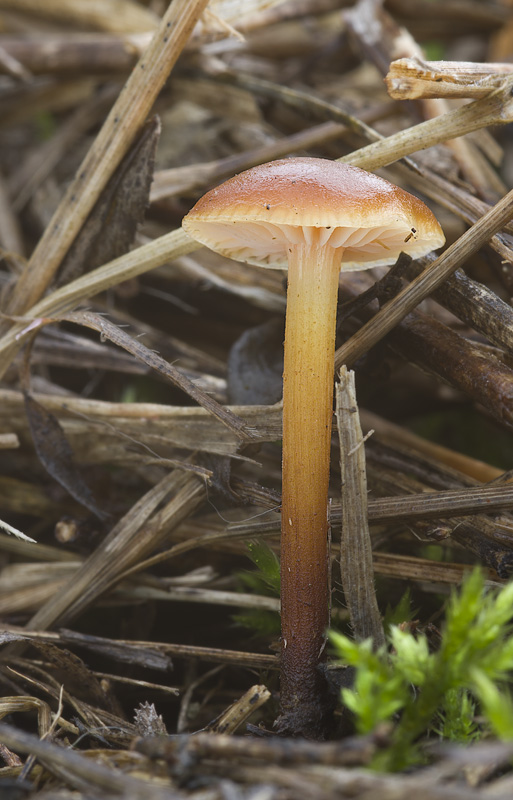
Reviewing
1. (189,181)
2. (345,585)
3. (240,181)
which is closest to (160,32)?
(189,181)

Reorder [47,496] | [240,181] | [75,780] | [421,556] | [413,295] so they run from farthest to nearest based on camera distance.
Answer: [47,496], [421,556], [413,295], [240,181], [75,780]

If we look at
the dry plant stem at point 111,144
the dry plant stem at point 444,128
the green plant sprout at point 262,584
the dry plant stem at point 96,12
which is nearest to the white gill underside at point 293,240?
→ the dry plant stem at point 444,128

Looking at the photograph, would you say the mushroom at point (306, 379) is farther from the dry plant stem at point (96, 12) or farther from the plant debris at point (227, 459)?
the dry plant stem at point (96, 12)

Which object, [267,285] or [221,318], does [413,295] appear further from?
Result: [221,318]

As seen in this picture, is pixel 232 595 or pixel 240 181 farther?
pixel 232 595

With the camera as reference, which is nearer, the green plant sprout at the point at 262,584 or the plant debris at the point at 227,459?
the plant debris at the point at 227,459

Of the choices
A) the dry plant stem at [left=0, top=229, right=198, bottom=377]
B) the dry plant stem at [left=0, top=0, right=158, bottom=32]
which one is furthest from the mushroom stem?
the dry plant stem at [left=0, top=0, right=158, bottom=32]

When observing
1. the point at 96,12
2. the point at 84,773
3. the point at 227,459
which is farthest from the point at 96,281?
the point at 96,12
